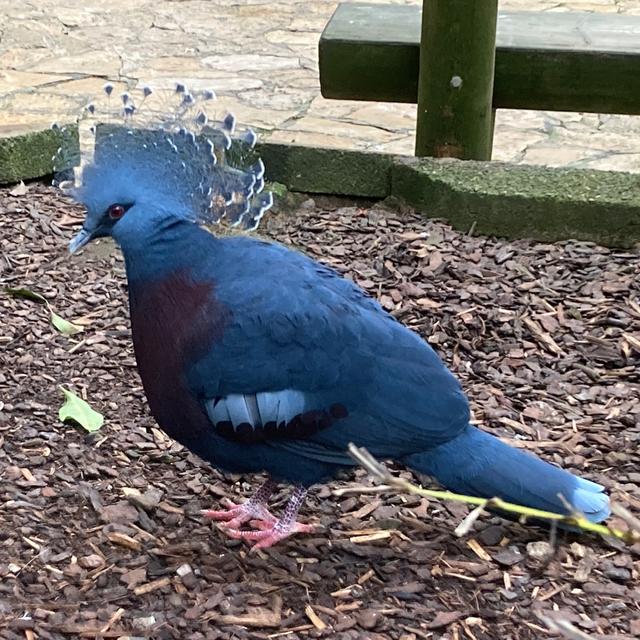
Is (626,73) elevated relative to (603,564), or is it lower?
elevated

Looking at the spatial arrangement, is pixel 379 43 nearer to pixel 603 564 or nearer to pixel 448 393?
pixel 448 393

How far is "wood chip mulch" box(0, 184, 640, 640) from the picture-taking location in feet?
7.52

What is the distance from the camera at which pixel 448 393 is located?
2393mm

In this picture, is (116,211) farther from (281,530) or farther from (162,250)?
(281,530)

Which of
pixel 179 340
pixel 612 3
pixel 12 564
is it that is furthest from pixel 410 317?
pixel 612 3

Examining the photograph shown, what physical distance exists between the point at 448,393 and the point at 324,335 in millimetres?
323

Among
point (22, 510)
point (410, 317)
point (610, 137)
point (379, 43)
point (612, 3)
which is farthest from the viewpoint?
point (612, 3)

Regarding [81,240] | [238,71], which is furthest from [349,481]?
[238,71]

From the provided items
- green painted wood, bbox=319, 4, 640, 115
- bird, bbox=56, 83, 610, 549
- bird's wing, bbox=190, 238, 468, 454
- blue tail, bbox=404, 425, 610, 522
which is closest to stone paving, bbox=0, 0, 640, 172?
green painted wood, bbox=319, 4, 640, 115

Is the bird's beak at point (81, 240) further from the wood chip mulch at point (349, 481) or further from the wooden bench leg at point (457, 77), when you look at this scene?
the wooden bench leg at point (457, 77)

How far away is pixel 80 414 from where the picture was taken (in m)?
2.92

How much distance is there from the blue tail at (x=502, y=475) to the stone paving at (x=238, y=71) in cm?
270

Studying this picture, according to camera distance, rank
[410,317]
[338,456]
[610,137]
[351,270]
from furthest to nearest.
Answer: [610,137] → [351,270] → [410,317] → [338,456]

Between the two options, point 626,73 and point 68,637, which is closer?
point 68,637
